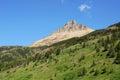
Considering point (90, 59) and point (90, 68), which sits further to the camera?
point (90, 59)

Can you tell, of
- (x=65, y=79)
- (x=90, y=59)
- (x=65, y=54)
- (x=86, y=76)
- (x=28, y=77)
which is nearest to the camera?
(x=86, y=76)

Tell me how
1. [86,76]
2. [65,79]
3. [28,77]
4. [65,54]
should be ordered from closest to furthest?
[86,76] < [65,79] < [28,77] < [65,54]

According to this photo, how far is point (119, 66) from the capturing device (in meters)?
122

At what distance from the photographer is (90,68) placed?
136 m

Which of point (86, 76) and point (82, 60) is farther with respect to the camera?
point (82, 60)

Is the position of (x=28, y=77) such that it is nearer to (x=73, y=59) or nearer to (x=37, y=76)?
(x=37, y=76)

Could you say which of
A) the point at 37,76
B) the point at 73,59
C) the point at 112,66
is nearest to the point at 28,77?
the point at 37,76

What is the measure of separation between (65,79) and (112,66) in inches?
908

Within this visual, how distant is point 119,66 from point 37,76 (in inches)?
2074

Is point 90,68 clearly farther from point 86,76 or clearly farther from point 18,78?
point 18,78

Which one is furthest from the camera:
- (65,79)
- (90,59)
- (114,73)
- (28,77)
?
(28,77)

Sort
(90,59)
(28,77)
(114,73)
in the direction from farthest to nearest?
(28,77)
(90,59)
(114,73)

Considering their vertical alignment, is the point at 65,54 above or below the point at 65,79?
above

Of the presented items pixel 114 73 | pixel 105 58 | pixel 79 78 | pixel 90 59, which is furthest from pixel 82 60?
pixel 114 73
